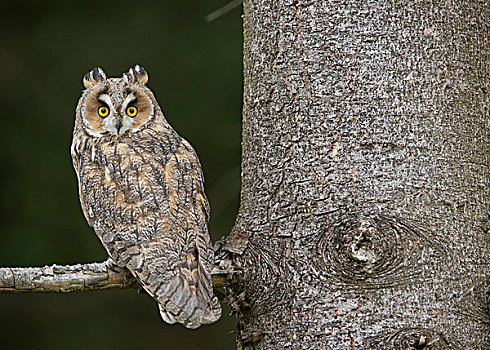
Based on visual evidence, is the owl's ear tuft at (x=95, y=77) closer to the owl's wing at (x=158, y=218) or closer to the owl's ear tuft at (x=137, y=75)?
the owl's ear tuft at (x=137, y=75)

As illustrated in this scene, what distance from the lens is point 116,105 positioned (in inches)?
89.7

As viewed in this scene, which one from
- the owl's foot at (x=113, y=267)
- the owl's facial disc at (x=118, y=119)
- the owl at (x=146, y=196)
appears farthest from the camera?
the owl's facial disc at (x=118, y=119)

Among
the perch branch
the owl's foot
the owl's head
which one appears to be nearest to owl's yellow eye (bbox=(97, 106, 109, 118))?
the owl's head

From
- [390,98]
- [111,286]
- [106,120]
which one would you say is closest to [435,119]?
[390,98]

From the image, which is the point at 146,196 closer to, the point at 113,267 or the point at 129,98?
the point at 113,267

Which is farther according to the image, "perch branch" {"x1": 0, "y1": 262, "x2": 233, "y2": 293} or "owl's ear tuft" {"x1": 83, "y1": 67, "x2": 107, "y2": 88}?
"owl's ear tuft" {"x1": 83, "y1": 67, "x2": 107, "y2": 88}

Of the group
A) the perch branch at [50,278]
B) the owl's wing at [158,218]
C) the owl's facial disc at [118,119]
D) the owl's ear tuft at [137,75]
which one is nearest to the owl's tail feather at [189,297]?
the owl's wing at [158,218]

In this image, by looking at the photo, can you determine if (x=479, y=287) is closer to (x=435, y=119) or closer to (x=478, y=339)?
(x=478, y=339)

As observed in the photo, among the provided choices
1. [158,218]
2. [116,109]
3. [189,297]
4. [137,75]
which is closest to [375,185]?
[189,297]

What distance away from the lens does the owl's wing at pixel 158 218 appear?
6.06 ft

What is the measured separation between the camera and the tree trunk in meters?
1.50

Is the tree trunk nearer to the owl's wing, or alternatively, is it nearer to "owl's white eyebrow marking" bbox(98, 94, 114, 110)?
the owl's wing

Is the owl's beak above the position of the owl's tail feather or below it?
above

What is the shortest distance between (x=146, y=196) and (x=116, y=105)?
40 cm
